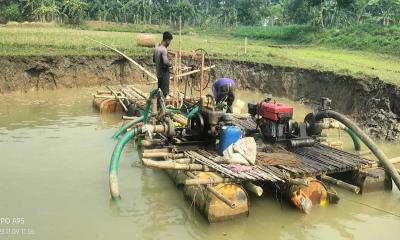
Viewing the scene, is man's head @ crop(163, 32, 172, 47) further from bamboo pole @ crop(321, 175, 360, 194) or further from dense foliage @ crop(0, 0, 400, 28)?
dense foliage @ crop(0, 0, 400, 28)

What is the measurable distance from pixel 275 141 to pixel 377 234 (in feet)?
7.73

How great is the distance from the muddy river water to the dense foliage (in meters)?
32.3

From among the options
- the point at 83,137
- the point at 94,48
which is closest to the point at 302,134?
the point at 83,137

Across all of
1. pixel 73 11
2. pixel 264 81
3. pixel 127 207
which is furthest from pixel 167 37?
pixel 73 11

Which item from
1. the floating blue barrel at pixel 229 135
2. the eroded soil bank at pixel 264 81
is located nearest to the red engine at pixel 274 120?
the floating blue barrel at pixel 229 135

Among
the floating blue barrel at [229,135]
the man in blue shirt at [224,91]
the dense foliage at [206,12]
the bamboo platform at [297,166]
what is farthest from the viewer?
the dense foliage at [206,12]

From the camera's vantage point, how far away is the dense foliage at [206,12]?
138 ft

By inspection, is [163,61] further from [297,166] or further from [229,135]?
[297,166]

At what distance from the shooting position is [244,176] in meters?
6.29

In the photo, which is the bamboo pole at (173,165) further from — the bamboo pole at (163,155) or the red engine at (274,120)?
the red engine at (274,120)

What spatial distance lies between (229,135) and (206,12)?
66.6 meters

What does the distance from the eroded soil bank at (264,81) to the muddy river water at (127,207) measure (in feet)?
5.54

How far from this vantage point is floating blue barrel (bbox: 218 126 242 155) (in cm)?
704

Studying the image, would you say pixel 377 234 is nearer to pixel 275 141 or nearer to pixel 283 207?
pixel 283 207
